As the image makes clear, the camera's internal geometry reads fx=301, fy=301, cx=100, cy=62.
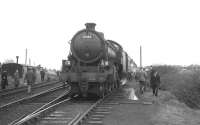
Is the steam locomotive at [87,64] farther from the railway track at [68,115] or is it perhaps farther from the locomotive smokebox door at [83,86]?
the railway track at [68,115]

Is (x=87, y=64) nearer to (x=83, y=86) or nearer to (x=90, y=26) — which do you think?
(x=83, y=86)

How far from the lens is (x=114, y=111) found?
1159 centimetres

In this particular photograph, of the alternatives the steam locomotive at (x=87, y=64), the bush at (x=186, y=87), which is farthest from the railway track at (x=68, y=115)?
the bush at (x=186, y=87)

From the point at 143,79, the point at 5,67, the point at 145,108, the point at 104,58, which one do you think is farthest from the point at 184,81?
the point at 5,67

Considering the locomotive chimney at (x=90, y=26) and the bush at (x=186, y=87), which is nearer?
the locomotive chimney at (x=90, y=26)

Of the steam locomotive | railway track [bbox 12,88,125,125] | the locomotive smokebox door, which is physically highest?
the steam locomotive

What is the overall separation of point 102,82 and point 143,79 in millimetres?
4299

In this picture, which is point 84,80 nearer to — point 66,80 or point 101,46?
point 66,80

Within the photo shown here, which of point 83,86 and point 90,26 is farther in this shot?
point 90,26

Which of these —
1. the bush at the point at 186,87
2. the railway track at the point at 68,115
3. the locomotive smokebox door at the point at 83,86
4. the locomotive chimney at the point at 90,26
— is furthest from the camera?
the bush at the point at 186,87

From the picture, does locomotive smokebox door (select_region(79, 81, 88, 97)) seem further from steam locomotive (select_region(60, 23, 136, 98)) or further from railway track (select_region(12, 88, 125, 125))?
railway track (select_region(12, 88, 125, 125))

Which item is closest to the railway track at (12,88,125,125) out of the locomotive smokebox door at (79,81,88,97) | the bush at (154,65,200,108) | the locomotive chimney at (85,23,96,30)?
the locomotive smokebox door at (79,81,88,97)

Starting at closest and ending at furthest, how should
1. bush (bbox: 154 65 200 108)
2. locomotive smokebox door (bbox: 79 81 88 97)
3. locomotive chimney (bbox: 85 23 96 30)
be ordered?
locomotive smokebox door (bbox: 79 81 88 97) → locomotive chimney (bbox: 85 23 96 30) → bush (bbox: 154 65 200 108)

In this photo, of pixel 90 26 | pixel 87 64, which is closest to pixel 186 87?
pixel 87 64
